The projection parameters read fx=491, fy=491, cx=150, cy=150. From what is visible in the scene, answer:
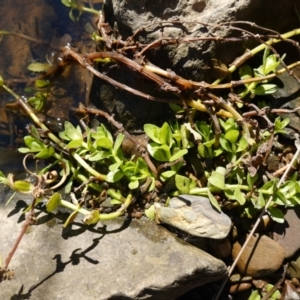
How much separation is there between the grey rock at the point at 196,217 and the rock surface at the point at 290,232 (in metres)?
0.34

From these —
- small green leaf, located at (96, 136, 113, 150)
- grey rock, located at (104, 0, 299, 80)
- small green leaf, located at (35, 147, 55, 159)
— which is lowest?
small green leaf, located at (35, 147, 55, 159)

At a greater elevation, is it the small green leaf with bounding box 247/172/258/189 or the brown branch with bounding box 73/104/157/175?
the small green leaf with bounding box 247/172/258/189

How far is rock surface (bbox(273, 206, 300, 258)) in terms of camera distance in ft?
7.57

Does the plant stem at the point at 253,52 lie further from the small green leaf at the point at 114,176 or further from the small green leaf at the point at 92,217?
the small green leaf at the point at 92,217

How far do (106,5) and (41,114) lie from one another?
681mm

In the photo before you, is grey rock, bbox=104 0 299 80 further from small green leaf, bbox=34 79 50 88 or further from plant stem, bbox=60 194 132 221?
plant stem, bbox=60 194 132 221

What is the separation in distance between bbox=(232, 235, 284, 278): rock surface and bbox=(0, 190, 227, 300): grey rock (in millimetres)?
211

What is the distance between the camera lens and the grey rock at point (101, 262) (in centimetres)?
204

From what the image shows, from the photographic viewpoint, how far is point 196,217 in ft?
7.03

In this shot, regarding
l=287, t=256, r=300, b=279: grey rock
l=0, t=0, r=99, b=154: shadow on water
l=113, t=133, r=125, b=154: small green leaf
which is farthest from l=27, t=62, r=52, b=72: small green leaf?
l=287, t=256, r=300, b=279: grey rock

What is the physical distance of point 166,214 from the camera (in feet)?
7.14

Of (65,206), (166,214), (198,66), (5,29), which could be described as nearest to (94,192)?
(65,206)

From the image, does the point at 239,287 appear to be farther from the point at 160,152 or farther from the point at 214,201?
the point at 160,152

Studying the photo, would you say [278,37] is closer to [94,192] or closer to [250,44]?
[250,44]
